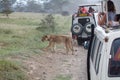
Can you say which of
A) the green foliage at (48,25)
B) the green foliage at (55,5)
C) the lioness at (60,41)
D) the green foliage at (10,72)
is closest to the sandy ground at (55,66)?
the lioness at (60,41)

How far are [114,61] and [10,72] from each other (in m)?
5.80

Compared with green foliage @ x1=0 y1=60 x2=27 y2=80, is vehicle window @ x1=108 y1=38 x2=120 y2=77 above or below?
above

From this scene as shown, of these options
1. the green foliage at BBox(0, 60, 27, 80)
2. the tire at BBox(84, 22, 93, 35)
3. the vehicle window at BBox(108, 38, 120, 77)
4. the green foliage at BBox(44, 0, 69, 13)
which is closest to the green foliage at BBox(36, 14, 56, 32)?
the tire at BBox(84, 22, 93, 35)

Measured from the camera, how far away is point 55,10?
92.2 metres

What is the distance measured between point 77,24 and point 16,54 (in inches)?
221

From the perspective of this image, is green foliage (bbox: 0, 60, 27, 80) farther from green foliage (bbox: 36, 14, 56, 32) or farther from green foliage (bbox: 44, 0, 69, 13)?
green foliage (bbox: 44, 0, 69, 13)

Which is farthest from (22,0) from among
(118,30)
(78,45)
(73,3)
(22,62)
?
(118,30)

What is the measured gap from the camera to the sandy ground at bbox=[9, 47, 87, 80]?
12008 millimetres

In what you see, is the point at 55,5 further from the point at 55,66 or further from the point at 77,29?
the point at 55,66

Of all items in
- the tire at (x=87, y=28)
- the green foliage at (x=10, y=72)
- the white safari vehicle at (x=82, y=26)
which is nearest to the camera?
the green foliage at (x=10, y=72)

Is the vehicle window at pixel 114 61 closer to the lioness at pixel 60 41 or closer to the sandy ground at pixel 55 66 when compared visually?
the sandy ground at pixel 55 66

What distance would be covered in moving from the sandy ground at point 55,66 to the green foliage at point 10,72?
1.44 ft

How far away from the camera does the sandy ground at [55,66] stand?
1201 cm

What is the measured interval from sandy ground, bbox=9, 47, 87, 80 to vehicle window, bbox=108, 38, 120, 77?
6286mm
